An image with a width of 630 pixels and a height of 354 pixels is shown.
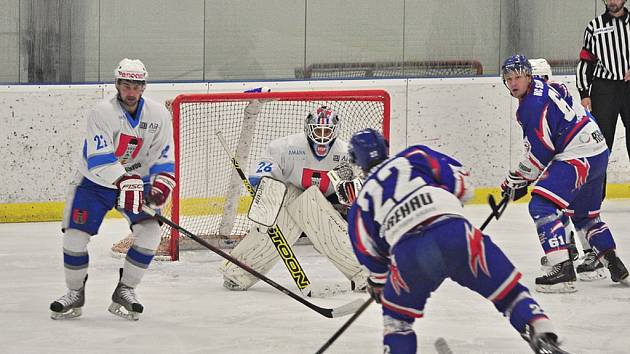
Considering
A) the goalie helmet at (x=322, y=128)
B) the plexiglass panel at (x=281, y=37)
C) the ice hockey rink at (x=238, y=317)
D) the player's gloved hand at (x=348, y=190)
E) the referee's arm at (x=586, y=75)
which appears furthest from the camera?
the plexiglass panel at (x=281, y=37)

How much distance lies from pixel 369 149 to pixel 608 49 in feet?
12.9

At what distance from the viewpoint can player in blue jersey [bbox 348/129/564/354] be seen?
3236 millimetres

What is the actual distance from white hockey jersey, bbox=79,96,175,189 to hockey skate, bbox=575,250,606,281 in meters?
1.94

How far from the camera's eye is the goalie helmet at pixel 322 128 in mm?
5410

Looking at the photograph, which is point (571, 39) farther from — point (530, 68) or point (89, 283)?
point (89, 283)

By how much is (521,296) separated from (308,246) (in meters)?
3.46

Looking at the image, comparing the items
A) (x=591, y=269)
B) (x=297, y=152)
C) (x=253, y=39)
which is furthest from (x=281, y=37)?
(x=591, y=269)

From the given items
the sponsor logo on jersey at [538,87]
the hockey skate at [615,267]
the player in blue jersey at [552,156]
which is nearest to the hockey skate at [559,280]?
the player in blue jersey at [552,156]

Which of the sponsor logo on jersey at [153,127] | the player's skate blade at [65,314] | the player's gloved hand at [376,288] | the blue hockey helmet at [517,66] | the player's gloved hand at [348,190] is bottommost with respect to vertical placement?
the player's skate blade at [65,314]

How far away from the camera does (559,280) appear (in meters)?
5.14

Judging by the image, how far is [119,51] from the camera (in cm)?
777

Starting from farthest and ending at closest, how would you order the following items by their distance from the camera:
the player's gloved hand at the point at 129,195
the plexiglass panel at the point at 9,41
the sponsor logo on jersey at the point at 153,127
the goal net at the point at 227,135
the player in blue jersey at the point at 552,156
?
the plexiglass panel at the point at 9,41 → the goal net at the point at 227,135 → the player in blue jersey at the point at 552,156 → the sponsor logo on jersey at the point at 153,127 → the player's gloved hand at the point at 129,195

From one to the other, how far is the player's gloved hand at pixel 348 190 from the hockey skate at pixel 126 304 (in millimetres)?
1035

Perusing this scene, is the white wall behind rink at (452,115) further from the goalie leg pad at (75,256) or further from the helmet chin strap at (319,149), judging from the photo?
the goalie leg pad at (75,256)
